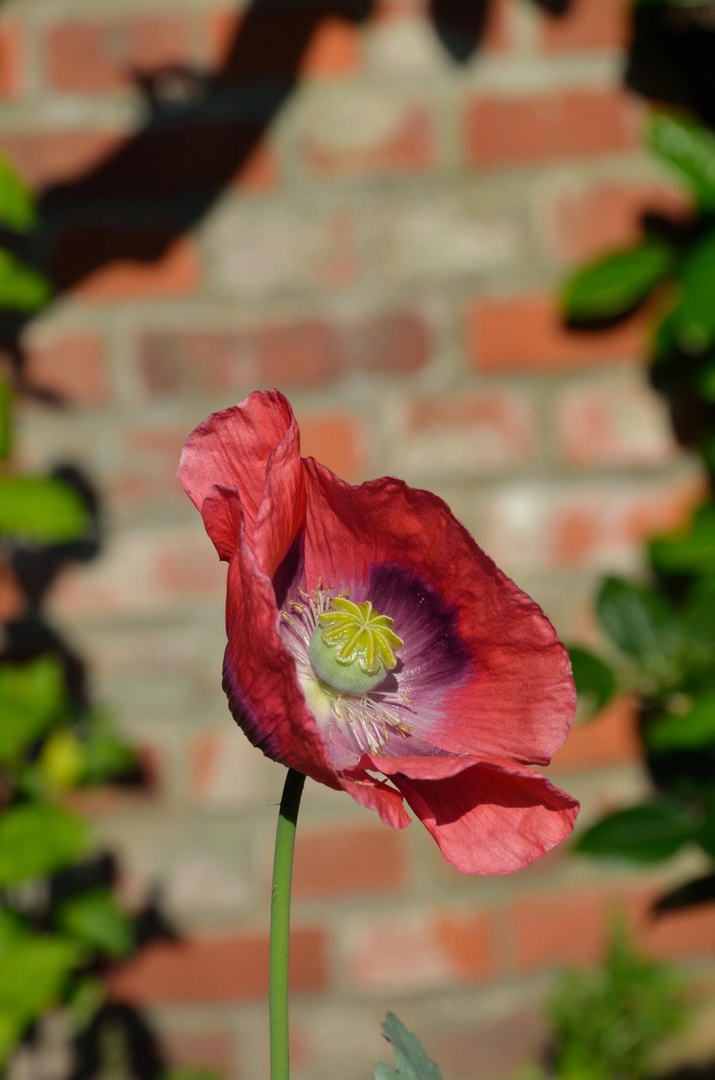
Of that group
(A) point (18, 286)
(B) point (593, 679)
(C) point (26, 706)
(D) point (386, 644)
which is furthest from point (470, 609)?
(C) point (26, 706)

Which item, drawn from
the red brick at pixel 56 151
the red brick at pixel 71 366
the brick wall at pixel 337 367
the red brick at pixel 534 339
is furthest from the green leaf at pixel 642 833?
the red brick at pixel 56 151

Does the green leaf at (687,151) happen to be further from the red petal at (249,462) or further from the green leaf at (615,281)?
the red petal at (249,462)

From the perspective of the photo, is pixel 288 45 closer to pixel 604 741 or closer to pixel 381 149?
pixel 381 149

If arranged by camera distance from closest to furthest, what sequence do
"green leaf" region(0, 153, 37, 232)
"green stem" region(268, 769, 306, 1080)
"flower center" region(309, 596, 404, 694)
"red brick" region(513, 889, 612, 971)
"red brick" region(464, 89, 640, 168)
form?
"green stem" region(268, 769, 306, 1080), "flower center" region(309, 596, 404, 694), "green leaf" region(0, 153, 37, 232), "red brick" region(464, 89, 640, 168), "red brick" region(513, 889, 612, 971)

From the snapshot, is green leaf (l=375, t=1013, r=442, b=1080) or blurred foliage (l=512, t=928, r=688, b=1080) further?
blurred foliage (l=512, t=928, r=688, b=1080)

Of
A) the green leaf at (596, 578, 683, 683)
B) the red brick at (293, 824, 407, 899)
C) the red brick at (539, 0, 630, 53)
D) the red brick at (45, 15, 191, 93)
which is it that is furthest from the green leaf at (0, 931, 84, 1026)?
the red brick at (539, 0, 630, 53)

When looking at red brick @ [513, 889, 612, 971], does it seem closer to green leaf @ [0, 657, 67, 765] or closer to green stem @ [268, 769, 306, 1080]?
green leaf @ [0, 657, 67, 765]
